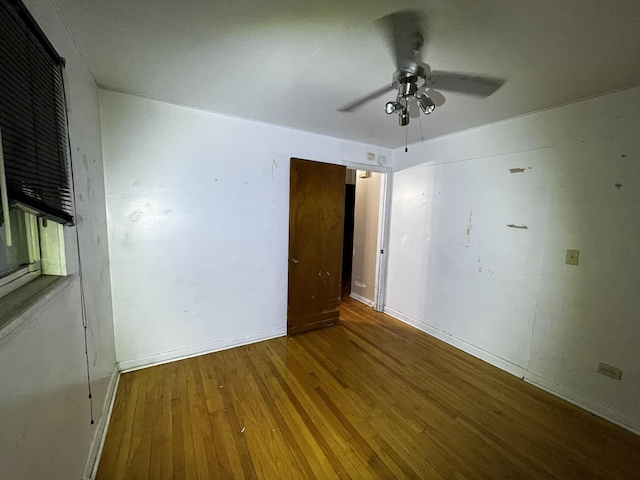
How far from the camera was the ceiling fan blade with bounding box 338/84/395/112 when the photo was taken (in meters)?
1.81

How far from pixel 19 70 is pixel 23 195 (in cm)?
44

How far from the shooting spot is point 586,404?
1.91 meters

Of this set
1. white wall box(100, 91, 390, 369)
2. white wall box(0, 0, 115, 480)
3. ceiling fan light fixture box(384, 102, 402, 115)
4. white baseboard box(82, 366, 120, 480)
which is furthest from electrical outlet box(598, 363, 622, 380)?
white baseboard box(82, 366, 120, 480)

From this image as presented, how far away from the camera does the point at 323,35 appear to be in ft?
4.29

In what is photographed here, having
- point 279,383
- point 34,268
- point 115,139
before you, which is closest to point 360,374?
point 279,383

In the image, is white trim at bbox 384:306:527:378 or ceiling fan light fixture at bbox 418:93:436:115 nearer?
ceiling fan light fixture at bbox 418:93:436:115

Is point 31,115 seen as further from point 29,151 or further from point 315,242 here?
point 315,242

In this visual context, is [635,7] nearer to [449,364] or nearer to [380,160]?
[380,160]

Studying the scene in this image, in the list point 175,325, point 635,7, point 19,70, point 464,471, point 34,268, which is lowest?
point 464,471

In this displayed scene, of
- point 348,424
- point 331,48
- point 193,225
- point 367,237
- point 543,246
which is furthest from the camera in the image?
point 367,237

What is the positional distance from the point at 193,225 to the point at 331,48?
6.05ft

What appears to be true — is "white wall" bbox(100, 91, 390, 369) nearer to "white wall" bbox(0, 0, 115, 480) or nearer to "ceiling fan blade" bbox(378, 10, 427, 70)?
"white wall" bbox(0, 0, 115, 480)

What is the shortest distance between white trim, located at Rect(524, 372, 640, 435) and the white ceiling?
2.29 metres

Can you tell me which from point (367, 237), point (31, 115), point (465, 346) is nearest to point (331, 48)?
point (31, 115)
